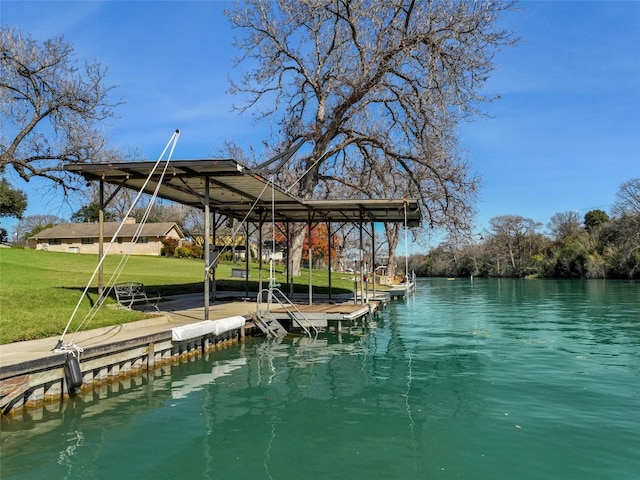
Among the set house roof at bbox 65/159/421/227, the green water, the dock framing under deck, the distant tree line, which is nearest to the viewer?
the green water

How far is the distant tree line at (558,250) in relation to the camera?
57656mm

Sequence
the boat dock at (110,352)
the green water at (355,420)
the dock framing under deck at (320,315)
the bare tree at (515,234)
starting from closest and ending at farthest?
the green water at (355,420) → the boat dock at (110,352) → the dock framing under deck at (320,315) → the bare tree at (515,234)

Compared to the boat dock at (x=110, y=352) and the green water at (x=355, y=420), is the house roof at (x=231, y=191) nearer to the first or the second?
the boat dock at (x=110, y=352)

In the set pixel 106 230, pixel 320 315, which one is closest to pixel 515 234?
pixel 106 230

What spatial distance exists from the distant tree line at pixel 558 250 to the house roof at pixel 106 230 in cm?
3303

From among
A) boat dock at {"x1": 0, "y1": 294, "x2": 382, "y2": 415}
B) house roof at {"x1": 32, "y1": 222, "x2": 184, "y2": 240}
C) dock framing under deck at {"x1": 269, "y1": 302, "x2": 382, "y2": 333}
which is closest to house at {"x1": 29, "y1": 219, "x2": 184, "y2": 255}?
house roof at {"x1": 32, "y1": 222, "x2": 184, "y2": 240}

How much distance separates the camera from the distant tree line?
57.7 m

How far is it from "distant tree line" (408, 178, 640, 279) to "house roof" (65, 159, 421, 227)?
23.1 meters

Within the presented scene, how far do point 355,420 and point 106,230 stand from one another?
58.0 metres

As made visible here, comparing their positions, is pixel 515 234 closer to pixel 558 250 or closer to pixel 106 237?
pixel 558 250

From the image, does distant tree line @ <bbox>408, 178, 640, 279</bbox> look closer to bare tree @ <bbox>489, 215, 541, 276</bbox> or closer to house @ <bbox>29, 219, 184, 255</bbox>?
bare tree @ <bbox>489, 215, 541, 276</bbox>

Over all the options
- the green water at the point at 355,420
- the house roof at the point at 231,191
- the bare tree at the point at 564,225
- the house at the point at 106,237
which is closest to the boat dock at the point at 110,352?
the green water at the point at 355,420

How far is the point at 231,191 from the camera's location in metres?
15.2

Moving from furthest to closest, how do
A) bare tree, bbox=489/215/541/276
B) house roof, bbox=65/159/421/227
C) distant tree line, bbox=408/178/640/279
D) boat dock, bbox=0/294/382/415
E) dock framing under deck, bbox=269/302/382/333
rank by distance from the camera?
bare tree, bbox=489/215/541/276 < distant tree line, bbox=408/178/640/279 < dock framing under deck, bbox=269/302/382/333 < house roof, bbox=65/159/421/227 < boat dock, bbox=0/294/382/415
